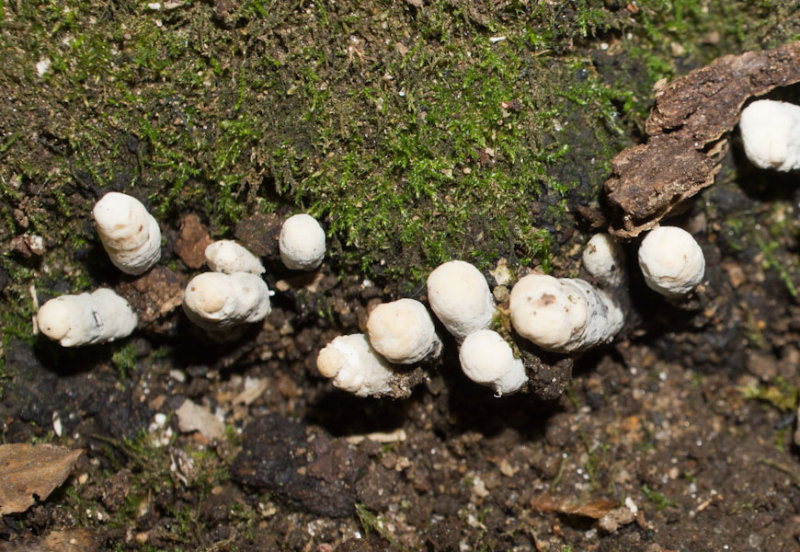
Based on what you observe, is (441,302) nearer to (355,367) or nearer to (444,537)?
(355,367)

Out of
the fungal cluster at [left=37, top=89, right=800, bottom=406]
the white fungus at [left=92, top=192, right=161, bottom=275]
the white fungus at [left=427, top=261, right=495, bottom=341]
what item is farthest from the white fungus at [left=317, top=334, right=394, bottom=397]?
the white fungus at [left=92, top=192, right=161, bottom=275]

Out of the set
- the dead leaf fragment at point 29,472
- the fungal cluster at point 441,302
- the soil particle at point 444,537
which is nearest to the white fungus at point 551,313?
the fungal cluster at point 441,302

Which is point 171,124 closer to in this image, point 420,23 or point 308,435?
point 420,23

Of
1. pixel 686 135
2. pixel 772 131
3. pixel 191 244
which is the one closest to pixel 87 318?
pixel 191 244

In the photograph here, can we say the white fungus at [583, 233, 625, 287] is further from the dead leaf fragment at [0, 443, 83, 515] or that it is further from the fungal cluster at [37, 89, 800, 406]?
the dead leaf fragment at [0, 443, 83, 515]

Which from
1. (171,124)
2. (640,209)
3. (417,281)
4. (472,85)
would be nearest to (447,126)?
(472,85)

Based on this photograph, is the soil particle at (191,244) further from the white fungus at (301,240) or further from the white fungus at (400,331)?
the white fungus at (400,331)

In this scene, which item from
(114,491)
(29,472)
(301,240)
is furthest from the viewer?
(114,491)
